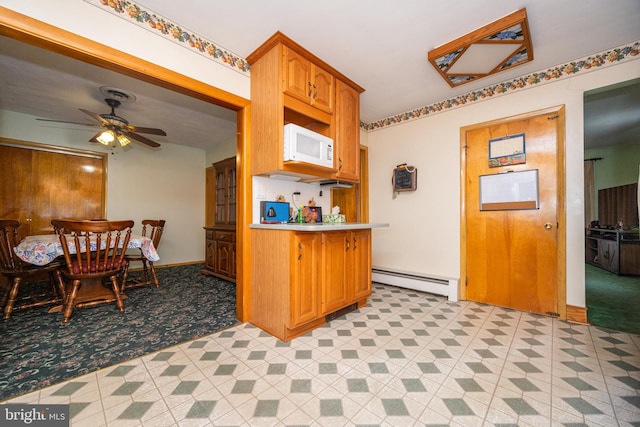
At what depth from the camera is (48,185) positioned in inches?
159

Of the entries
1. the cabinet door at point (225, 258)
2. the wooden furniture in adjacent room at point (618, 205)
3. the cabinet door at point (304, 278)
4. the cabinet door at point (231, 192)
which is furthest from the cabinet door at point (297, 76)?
the wooden furniture in adjacent room at point (618, 205)

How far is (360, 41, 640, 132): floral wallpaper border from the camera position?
2307 mm

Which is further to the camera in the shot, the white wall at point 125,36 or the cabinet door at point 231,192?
the cabinet door at point 231,192

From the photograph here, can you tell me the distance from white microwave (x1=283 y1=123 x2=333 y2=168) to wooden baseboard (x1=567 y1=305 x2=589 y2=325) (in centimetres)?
279

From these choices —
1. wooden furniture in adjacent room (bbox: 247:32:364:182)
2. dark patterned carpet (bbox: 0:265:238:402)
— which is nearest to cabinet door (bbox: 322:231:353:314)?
wooden furniture in adjacent room (bbox: 247:32:364:182)

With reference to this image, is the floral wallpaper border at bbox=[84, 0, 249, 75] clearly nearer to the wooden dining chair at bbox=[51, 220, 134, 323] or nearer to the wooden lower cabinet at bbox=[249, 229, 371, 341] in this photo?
the wooden lower cabinet at bbox=[249, 229, 371, 341]

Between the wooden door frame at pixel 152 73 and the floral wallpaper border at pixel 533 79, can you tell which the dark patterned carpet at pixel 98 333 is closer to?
the wooden door frame at pixel 152 73

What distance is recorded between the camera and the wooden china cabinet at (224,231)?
389 centimetres

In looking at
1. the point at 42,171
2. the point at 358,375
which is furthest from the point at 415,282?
the point at 42,171

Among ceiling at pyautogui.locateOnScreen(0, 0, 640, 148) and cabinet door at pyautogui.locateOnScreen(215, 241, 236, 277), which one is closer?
ceiling at pyautogui.locateOnScreen(0, 0, 640, 148)

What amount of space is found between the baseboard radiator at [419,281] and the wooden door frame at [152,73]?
7.04 ft

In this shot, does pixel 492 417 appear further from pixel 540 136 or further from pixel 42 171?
pixel 42 171

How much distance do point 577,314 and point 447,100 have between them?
2756 millimetres

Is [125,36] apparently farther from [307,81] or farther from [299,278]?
[299,278]
